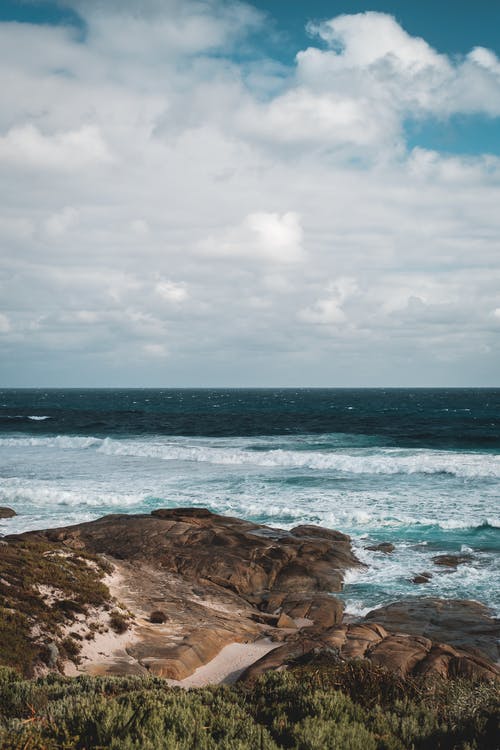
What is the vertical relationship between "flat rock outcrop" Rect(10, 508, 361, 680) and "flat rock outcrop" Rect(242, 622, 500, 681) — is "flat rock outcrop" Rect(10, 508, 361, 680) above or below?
below

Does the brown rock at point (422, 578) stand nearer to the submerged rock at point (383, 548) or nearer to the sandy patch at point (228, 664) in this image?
the submerged rock at point (383, 548)

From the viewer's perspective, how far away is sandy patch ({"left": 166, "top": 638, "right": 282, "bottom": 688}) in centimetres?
1220

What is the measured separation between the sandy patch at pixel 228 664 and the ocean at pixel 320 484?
16.2ft

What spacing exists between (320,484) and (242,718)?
31.8m

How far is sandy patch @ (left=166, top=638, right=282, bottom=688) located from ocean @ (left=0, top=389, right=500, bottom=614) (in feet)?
16.2

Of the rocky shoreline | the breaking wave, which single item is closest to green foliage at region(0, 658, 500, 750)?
the rocky shoreline

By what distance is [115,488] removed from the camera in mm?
37062

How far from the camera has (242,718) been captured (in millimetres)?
7258

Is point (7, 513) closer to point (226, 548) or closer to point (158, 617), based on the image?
point (226, 548)

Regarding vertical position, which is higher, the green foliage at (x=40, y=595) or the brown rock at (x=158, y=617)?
the green foliage at (x=40, y=595)

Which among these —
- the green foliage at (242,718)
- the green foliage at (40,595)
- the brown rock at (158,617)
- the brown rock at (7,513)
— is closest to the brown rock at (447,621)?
the brown rock at (158,617)

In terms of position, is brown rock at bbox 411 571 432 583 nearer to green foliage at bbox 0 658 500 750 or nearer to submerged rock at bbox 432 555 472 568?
submerged rock at bbox 432 555 472 568

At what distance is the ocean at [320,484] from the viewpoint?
22703 millimetres

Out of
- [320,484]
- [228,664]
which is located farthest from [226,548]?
[320,484]
